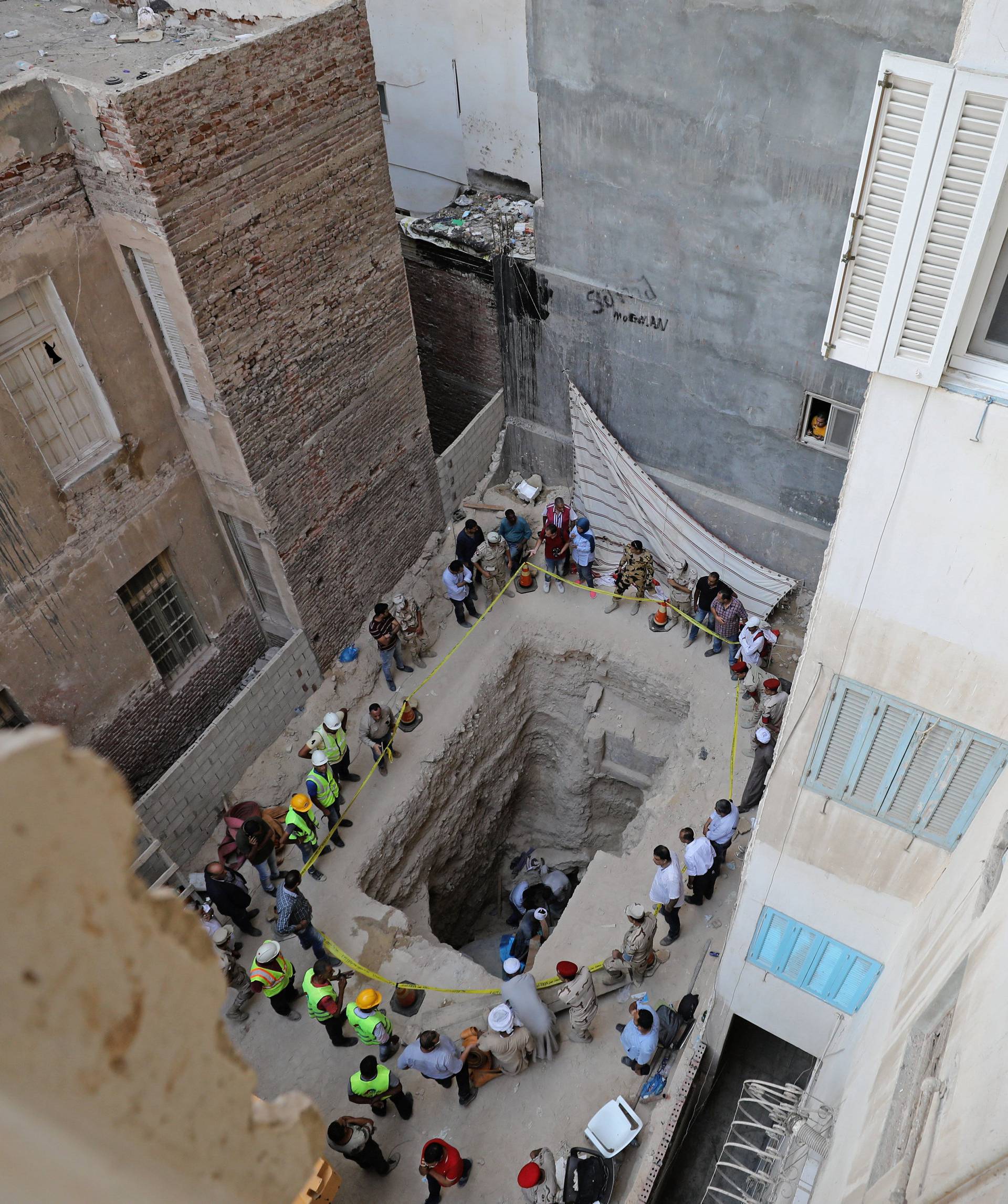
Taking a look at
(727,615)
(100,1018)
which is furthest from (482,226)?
(100,1018)

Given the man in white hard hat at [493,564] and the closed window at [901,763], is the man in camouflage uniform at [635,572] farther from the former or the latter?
the closed window at [901,763]

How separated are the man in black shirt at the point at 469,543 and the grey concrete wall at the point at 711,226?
260cm

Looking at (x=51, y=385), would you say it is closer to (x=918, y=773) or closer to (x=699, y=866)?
(x=699, y=866)

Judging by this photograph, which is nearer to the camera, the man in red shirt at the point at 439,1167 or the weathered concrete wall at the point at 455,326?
the man in red shirt at the point at 439,1167

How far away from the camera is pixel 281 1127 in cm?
184

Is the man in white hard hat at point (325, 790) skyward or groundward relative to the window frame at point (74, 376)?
groundward

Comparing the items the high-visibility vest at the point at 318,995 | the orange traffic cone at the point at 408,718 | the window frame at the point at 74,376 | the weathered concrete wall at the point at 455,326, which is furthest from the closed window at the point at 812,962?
the weathered concrete wall at the point at 455,326

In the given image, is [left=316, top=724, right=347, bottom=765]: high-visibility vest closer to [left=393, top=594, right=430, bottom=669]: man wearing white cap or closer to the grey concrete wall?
[left=393, top=594, right=430, bottom=669]: man wearing white cap

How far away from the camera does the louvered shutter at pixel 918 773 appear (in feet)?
19.3

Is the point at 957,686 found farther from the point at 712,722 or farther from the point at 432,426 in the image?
the point at 432,426

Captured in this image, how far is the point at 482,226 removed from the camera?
1599cm

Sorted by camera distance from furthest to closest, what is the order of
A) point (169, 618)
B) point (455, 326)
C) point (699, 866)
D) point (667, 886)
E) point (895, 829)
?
point (455, 326) → point (169, 618) → point (699, 866) → point (667, 886) → point (895, 829)

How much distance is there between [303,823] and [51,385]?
5466 millimetres

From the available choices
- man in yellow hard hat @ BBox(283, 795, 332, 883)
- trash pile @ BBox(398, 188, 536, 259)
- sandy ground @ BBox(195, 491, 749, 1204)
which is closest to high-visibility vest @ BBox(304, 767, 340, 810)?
man in yellow hard hat @ BBox(283, 795, 332, 883)
